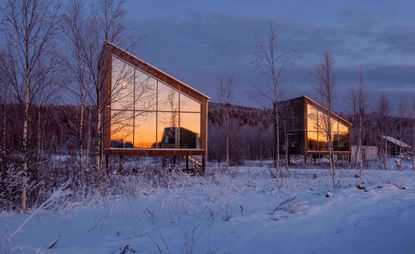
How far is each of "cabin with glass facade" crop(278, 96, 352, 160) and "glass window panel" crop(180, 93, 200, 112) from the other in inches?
526

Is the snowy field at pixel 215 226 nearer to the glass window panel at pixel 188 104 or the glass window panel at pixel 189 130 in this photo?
the glass window panel at pixel 189 130

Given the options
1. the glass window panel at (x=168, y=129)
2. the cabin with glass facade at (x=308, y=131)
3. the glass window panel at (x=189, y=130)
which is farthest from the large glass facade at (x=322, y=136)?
the glass window panel at (x=168, y=129)

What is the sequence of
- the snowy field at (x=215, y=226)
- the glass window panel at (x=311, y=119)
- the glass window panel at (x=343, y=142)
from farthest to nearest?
the glass window panel at (x=343, y=142) < the glass window panel at (x=311, y=119) < the snowy field at (x=215, y=226)

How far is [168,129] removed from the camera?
80.1ft

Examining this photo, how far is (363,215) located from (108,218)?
6.05 meters

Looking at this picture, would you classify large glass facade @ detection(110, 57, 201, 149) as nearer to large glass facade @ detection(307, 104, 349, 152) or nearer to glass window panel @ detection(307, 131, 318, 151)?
large glass facade @ detection(307, 104, 349, 152)

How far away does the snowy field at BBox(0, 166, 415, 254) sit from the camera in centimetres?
672

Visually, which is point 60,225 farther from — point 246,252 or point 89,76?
point 89,76

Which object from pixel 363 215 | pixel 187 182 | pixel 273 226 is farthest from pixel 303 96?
pixel 273 226

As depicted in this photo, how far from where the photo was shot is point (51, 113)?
53.7 ft

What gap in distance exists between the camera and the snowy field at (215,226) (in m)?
6.72

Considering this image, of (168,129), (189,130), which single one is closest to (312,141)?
(189,130)

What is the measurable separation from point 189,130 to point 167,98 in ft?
7.53

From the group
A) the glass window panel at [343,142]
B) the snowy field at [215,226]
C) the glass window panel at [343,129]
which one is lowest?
the snowy field at [215,226]
